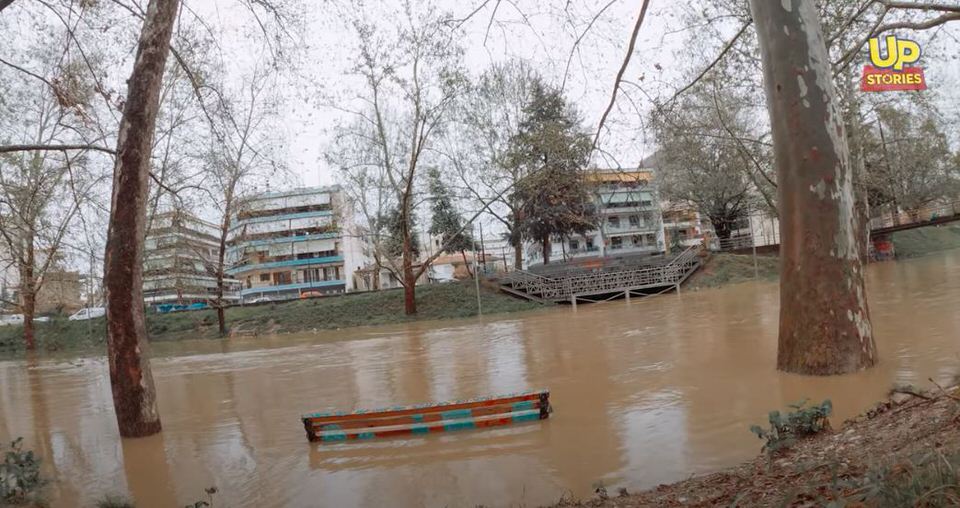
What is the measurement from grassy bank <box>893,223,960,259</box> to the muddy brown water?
115 feet

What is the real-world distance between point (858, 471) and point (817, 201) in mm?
5946

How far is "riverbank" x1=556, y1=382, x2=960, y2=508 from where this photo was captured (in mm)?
2221

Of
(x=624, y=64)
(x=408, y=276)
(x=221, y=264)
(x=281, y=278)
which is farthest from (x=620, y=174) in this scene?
(x=281, y=278)

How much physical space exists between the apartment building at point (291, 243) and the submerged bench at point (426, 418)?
66.7ft

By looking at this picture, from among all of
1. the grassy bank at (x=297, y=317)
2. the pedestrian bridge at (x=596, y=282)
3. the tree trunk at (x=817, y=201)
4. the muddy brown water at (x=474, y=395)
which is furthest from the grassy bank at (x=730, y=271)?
the tree trunk at (x=817, y=201)

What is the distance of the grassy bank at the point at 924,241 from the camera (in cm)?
4903

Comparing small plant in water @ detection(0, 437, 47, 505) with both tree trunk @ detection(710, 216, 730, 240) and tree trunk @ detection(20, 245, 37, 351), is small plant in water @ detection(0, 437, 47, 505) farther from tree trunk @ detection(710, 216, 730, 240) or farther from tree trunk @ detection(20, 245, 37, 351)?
tree trunk @ detection(710, 216, 730, 240)

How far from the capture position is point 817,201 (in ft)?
26.6

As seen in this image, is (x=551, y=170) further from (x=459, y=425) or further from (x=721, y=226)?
(x=721, y=226)

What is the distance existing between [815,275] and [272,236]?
3177cm

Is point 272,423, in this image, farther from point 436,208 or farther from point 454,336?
point 436,208

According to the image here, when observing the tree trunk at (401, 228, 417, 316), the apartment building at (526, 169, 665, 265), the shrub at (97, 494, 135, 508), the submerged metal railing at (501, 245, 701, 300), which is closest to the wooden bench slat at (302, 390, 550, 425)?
the shrub at (97, 494, 135, 508)

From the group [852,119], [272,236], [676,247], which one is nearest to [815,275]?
[852,119]

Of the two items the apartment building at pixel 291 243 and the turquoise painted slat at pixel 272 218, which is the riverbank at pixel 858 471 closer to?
the apartment building at pixel 291 243
